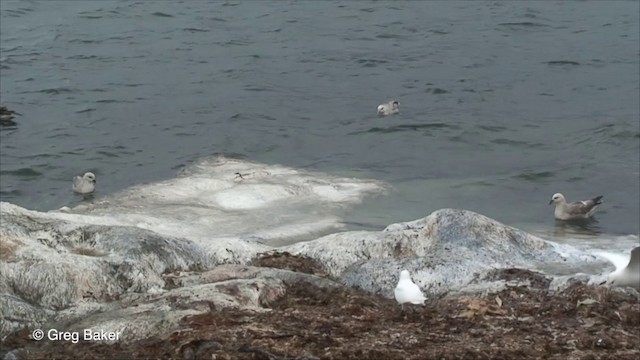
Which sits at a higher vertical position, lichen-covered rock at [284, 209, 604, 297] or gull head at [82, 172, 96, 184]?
lichen-covered rock at [284, 209, 604, 297]

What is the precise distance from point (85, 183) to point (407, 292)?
29.6 feet

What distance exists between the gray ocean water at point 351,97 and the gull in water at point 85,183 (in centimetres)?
22

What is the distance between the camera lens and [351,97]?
21656 millimetres

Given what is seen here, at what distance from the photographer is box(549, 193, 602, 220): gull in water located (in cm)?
1428

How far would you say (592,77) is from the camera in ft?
73.3

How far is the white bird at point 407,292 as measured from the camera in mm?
8445

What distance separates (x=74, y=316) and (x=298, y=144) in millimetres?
10998

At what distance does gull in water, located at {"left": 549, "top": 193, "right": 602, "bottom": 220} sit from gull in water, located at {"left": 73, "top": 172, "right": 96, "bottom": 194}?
7.09m

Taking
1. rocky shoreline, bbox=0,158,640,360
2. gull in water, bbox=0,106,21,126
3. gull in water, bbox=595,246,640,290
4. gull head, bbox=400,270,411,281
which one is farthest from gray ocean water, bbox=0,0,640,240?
gull head, bbox=400,270,411,281

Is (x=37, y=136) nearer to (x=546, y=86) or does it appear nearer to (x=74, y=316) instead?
(x=546, y=86)

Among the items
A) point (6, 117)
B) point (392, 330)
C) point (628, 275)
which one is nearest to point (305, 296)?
point (392, 330)

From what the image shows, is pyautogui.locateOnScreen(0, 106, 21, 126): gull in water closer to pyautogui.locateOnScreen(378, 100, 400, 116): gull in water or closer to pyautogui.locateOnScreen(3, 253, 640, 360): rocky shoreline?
pyautogui.locateOnScreen(378, 100, 400, 116): gull in water

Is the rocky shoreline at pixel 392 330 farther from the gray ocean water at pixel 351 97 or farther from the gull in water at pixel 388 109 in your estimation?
the gull in water at pixel 388 109

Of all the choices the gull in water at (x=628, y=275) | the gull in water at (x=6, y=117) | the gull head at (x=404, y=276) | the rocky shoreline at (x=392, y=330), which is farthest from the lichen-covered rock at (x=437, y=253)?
the gull in water at (x=6, y=117)
